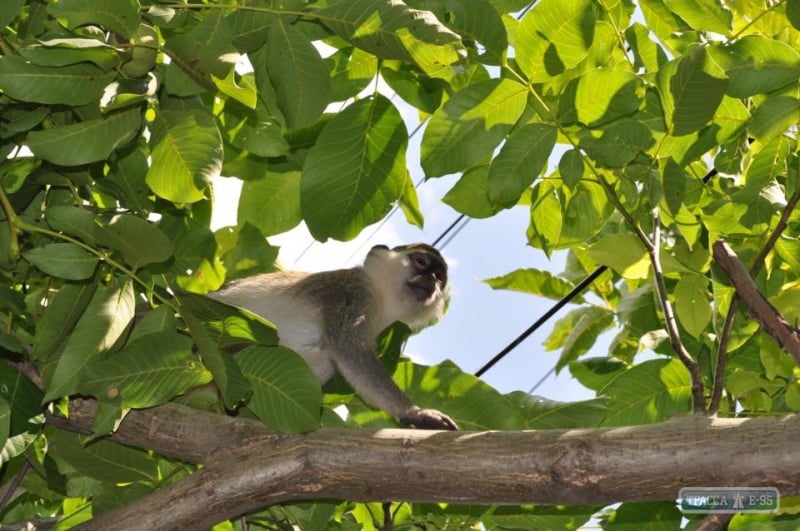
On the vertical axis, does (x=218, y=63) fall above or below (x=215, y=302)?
above

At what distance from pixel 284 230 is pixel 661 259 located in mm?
1439

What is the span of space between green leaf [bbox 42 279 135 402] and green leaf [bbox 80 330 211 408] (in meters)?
0.06

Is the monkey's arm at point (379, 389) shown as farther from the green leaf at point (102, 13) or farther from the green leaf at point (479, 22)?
the green leaf at point (102, 13)

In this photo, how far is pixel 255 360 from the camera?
3057 mm

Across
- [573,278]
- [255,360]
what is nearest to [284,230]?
[255,360]

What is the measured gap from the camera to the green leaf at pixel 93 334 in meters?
2.52

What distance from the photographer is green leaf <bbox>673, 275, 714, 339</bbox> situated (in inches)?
141

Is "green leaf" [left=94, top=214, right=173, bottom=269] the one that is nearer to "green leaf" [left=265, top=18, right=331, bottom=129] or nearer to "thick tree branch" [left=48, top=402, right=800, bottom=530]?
"green leaf" [left=265, top=18, right=331, bottom=129]

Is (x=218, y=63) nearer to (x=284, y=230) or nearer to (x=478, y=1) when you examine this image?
(x=478, y=1)

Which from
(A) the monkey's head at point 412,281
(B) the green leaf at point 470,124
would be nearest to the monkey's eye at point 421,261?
(A) the monkey's head at point 412,281

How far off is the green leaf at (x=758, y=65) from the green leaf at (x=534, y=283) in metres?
1.79

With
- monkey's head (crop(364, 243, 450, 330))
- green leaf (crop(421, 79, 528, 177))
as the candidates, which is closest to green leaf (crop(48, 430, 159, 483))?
green leaf (crop(421, 79, 528, 177))

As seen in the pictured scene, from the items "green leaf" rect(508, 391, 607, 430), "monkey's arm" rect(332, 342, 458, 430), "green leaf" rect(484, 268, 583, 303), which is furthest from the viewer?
"green leaf" rect(484, 268, 583, 303)

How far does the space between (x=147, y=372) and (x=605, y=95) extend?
159cm
